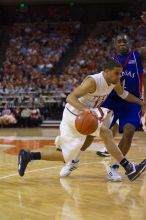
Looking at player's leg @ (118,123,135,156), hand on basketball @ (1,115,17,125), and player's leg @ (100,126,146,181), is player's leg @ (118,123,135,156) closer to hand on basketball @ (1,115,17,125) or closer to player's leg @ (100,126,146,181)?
player's leg @ (100,126,146,181)

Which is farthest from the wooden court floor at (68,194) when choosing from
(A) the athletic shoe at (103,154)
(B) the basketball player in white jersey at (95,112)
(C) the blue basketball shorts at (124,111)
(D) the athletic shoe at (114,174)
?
(C) the blue basketball shorts at (124,111)

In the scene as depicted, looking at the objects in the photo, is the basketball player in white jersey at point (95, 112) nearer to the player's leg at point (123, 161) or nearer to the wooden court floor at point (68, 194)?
the player's leg at point (123, 161)

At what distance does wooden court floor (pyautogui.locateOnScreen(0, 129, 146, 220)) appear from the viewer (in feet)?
12.8

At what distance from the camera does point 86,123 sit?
16.2 ft

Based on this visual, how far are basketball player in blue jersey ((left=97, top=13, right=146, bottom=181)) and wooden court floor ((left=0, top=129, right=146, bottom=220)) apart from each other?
1.94 feet

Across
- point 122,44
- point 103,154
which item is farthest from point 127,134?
point 103,154

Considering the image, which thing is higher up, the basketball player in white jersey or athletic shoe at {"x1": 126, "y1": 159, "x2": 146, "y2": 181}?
the basketball player in white jersey

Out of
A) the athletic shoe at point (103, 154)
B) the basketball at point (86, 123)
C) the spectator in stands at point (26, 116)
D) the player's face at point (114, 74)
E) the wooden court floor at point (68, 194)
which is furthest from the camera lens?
the spectator in stands at point (26, 116)

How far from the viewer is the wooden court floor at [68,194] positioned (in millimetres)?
3902

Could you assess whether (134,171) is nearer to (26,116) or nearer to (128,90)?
(128,90)

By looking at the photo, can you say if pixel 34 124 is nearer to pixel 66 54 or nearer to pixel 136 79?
pixel 66 54

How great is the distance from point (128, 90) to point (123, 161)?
1.16 metres

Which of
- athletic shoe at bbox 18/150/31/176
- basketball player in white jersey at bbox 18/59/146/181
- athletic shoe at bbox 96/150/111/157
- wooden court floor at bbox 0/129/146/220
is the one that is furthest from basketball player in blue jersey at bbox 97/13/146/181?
athletic shoe at bbox 96/150/111/157

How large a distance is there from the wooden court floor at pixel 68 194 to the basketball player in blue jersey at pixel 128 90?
0.59 metres
